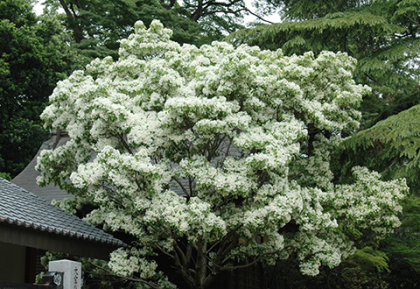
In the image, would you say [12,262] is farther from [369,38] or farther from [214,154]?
[369,38]

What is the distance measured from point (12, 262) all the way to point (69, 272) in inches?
112

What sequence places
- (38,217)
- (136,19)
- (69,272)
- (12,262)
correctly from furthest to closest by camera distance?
(136,19), (12,262), (38,217), (69,272)

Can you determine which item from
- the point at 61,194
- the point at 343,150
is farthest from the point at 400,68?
the point at 61,194

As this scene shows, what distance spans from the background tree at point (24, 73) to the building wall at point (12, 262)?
9839mm

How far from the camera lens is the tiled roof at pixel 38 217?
231 inches

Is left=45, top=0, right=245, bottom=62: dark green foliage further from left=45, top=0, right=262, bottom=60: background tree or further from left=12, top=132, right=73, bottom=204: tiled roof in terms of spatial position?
left=12, top=132, right=73, bottom=204: tiled roof

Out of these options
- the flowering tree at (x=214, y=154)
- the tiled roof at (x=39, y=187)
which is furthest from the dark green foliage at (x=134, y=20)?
the flowering tree at (x=214, y=154)

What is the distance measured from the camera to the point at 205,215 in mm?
6914

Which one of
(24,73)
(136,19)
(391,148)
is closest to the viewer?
(391,148)

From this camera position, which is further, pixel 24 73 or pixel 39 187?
pixel 24 73

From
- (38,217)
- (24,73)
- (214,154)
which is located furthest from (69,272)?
(24,73)

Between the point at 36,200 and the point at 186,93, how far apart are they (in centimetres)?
329

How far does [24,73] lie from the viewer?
54.2ft

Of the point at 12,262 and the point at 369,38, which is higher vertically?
the point at 369,38
